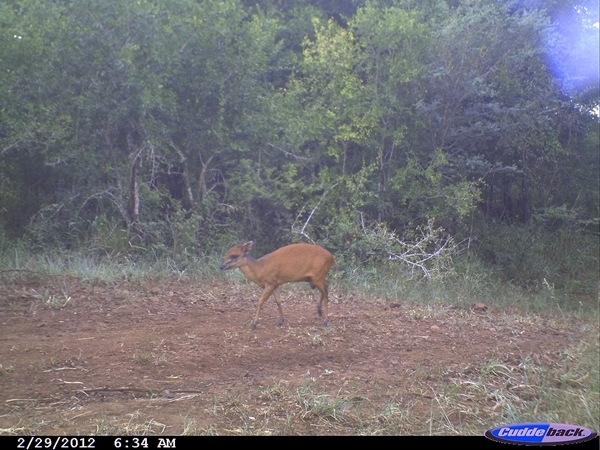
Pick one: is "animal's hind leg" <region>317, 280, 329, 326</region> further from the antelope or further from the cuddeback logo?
the cuddeback logo

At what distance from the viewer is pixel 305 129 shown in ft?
49.2

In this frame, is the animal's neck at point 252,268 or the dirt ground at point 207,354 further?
the animal's neck at point 252,268

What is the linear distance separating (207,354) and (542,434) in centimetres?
347

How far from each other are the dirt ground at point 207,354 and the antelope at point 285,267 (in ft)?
1.30

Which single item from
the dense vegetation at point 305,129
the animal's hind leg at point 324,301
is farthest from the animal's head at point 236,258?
the dense vegetation at point 305,129

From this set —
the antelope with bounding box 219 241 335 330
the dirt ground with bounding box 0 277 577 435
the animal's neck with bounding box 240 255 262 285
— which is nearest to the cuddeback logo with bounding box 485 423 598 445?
the dirt ground with bounding box 0 277 577 435

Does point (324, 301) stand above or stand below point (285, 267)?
below

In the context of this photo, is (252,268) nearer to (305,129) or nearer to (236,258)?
(236,258)

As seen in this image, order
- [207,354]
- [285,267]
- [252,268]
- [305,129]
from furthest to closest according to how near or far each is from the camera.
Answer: [305,129]
[252,268]
[285,267]
[207,354]

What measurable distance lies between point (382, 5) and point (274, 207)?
542cm

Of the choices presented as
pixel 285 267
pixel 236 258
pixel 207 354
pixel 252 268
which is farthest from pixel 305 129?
pixel 207 354

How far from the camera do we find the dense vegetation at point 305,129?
13.0 m

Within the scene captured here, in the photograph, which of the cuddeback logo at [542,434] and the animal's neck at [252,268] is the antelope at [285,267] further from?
the cuddeback logo at [542,434]

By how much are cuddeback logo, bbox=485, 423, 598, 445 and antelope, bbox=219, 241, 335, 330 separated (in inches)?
159
